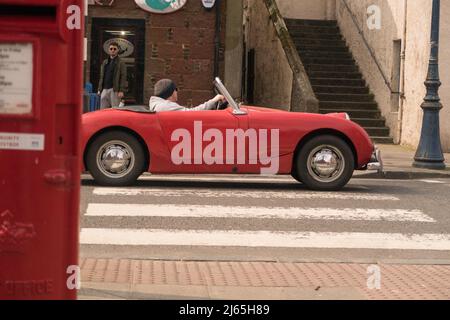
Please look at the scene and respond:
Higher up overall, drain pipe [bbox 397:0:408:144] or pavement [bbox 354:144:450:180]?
drain pipe [bbox 397:0:408:144]

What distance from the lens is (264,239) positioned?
7.56 m

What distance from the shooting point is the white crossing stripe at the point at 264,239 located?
7.31 metres

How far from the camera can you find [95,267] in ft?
19.7

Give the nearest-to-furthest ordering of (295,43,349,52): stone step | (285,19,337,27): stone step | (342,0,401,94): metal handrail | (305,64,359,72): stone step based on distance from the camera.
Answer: (342,0,401,94): metal handrail < (305,64,359,72): stone step < (295,43,349,52): stone step < (285,19,337,27): stone step

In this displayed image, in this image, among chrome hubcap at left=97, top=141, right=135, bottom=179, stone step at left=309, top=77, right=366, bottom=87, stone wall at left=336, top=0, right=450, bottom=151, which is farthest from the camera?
→ stone step at left=309, top=77, right=366, bottom=87

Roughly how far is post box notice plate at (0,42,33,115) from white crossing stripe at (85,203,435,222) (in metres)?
5.44

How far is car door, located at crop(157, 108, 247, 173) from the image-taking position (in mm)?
10047

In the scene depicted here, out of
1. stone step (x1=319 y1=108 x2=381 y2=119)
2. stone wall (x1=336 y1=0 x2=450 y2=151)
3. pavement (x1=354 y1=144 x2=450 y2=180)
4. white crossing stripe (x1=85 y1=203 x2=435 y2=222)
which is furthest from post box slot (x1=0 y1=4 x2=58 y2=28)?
stone step (x1=319 y1=108 x2=381 y2=119)

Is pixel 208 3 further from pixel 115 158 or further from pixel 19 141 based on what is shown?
pixel 19 141

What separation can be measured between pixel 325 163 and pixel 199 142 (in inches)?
66.2

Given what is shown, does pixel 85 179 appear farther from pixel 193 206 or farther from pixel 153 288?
pixel 153 288

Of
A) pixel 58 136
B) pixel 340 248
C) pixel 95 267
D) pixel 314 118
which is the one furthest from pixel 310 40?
pixel 58 136

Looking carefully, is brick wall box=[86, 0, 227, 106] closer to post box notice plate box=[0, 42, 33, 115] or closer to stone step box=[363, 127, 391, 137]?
stone step box=[363, 127, 391, 137]

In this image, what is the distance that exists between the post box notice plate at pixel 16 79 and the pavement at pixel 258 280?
211 centimetres
